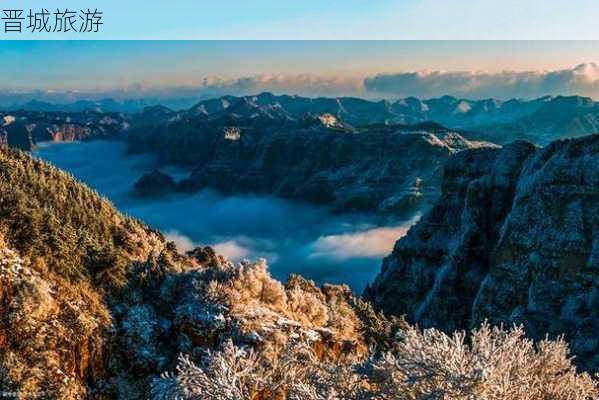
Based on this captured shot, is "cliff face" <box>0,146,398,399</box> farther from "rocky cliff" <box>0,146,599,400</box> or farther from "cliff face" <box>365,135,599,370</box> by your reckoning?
"cliff face" <box>365,135,599,370</box>

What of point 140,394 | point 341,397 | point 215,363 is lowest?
point 140,394

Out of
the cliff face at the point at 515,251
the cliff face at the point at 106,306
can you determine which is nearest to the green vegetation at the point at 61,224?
the cliff face at the point at 106,306

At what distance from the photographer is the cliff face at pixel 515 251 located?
234 feet

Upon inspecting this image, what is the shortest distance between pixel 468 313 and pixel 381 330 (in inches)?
1841

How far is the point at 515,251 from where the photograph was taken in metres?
82.2

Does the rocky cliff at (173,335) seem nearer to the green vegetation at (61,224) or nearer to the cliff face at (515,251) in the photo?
the green vegetation at (61,224)

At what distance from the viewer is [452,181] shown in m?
118

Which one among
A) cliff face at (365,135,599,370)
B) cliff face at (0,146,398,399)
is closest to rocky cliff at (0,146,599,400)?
cliff face at (0,146,398,399)

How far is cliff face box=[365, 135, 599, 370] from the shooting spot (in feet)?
234

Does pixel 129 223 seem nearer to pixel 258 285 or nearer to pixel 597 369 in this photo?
pixel 258 285

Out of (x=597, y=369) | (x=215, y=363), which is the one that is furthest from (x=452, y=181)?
(x=215, y=363)

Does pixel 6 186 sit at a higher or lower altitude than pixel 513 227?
higher

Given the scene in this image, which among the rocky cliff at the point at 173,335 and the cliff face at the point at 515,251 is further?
the cliff face at the point at 515,251

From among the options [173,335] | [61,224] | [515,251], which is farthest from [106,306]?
[515,251]
